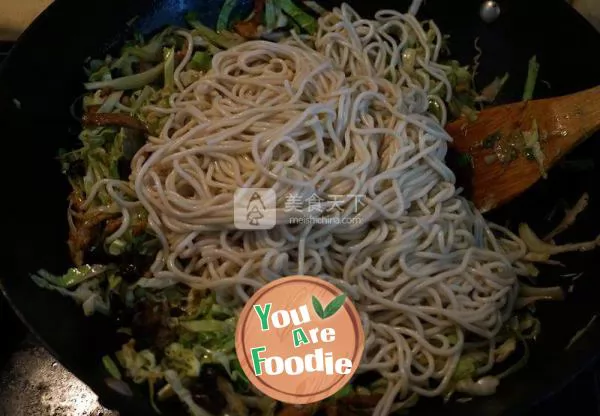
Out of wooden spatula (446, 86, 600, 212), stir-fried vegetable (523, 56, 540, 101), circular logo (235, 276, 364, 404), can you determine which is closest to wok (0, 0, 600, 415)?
stir-fried vegetable (523, 56, 540, 101)

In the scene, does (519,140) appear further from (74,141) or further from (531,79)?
(74,141)

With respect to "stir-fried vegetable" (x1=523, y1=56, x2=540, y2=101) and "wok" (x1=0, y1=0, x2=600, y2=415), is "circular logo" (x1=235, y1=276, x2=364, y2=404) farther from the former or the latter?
"stir-fried vegetable" (x1=523, y1=56, x2=540, y2=101)

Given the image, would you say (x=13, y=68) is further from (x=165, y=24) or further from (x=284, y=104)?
(x=284, y=104)

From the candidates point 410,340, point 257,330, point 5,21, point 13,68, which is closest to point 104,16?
point 13,68

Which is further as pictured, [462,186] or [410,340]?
[462,186]

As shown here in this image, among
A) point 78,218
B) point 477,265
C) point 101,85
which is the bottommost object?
point 477,265
